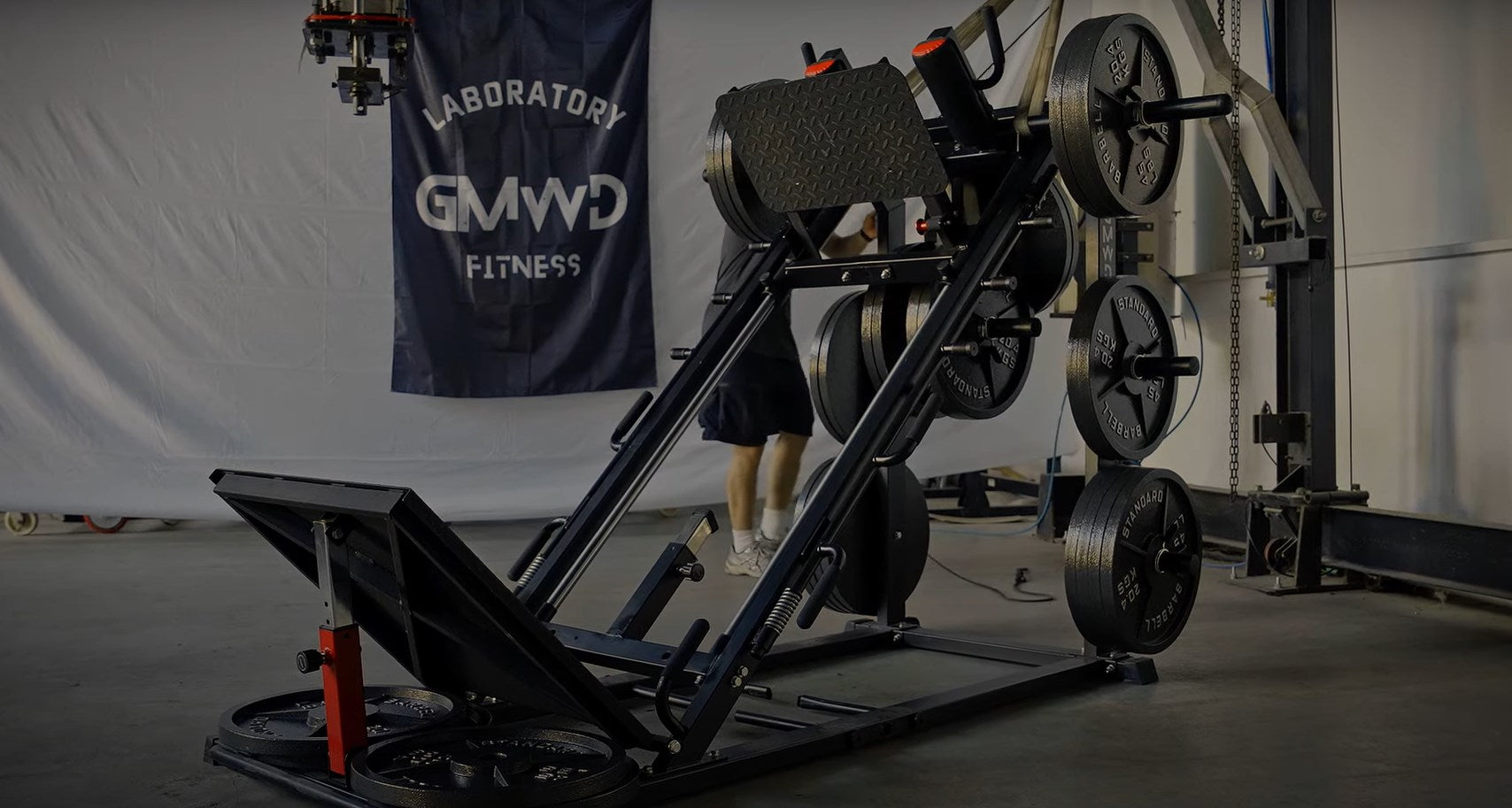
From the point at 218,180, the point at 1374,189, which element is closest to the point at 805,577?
the point at 1374,189

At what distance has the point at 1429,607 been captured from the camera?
445 cm

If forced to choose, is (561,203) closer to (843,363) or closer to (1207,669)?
(843,363)

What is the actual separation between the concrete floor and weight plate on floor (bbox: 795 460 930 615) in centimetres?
20

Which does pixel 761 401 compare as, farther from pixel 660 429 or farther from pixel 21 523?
pixel 21 523

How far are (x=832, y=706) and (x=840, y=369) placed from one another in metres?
0.91

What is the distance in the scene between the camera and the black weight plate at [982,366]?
134 inches

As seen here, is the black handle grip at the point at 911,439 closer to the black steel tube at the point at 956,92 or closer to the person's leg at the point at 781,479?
the black steel tube at the point at 956,92

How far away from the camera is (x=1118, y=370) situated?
3381 mm

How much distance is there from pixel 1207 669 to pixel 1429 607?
1250 millimetres

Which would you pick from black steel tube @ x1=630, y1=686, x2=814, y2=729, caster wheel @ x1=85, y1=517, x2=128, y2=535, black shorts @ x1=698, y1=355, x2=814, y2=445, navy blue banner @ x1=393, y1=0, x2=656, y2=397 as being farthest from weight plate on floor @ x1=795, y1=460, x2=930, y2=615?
caster wheel @ x1=85, y1=517, x2=128, y2=535

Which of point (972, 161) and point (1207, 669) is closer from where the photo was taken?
point (972, 161)

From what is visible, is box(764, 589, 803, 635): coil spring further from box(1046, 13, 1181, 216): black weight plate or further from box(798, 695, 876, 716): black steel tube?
box(1046, 13, 1181, 216): black weight plate

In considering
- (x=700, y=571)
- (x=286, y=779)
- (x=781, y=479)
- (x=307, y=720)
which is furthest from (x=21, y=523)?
(x=700, y=571)

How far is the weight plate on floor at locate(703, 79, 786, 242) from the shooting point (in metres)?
3.49
